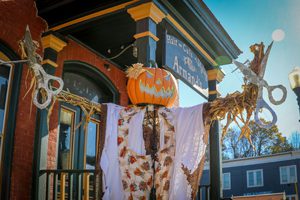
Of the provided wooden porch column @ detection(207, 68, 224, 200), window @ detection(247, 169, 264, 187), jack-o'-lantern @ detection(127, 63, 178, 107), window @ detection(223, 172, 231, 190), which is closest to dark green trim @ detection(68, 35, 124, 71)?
wooden porch column @ detection(207, 68, 224, 200)

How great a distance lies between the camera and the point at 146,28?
5.80 meters

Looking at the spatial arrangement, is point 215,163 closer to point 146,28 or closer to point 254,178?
point 146,28

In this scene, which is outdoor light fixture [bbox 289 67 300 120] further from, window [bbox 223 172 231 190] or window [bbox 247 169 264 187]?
window [bbox 223 172 231 190]

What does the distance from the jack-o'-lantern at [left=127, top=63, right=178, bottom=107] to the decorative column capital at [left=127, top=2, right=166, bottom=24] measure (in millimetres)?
1261

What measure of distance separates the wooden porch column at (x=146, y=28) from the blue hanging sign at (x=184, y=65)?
1.14 feet

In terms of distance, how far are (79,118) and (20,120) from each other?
182 cm

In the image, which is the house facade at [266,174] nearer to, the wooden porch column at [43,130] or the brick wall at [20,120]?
the wooden porch column at [43,130]

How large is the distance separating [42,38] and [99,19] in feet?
3.84

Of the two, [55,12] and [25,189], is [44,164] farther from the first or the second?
[55,12]

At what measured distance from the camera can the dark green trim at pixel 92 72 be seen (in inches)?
312

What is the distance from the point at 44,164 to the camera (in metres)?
6.63

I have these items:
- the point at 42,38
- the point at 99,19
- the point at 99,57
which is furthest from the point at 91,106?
the point at 99,57

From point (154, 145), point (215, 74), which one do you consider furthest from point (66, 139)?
point (154, 145)

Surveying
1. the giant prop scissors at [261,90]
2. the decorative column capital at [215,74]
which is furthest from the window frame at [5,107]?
the giant prop scissors at [261,90]
